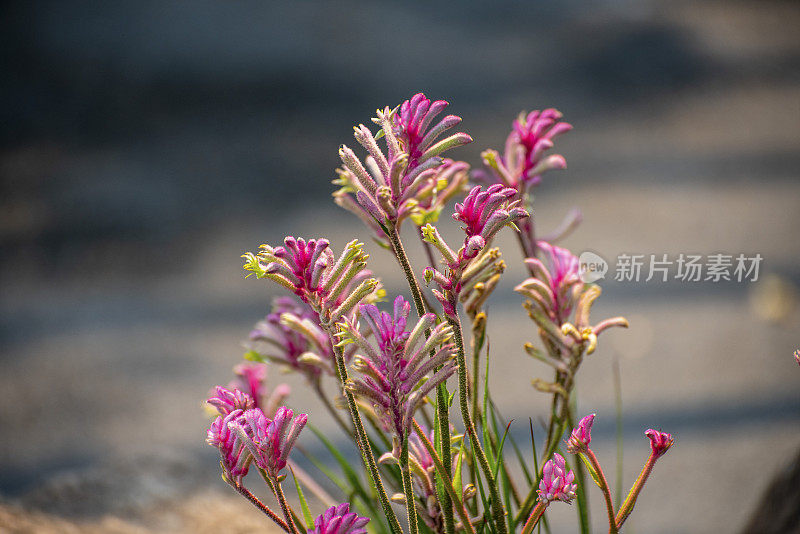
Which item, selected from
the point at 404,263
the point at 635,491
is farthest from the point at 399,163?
the point at 635,491

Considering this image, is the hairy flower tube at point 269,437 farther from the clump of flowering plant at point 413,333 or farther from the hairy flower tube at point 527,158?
the hairy flower tube at point 527,158

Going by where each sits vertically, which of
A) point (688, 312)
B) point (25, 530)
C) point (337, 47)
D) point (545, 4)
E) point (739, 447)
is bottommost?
point (25, 530)

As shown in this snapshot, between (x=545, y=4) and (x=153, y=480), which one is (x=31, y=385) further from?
(x=545, y=4)

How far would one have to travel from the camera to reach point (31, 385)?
891 mm

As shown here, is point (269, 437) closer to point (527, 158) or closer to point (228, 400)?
point (228, 400)

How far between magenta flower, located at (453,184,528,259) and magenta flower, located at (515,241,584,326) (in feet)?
0.12

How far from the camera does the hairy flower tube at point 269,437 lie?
207 millimetres

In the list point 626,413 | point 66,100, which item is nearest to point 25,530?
point 626,413

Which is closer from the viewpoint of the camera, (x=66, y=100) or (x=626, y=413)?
(x=626, y=413)

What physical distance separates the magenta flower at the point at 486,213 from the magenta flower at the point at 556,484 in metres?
0.07

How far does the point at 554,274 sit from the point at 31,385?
0.85 metres

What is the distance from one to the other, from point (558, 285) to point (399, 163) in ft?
0.27

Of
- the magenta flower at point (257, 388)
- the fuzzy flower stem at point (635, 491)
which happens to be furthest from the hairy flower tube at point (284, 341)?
the fuzzy flower stem at point (635, 491)

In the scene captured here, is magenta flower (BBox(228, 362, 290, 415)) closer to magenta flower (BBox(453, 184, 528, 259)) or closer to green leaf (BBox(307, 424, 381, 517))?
green leaf (BBox(307, 424, 381, 517))
